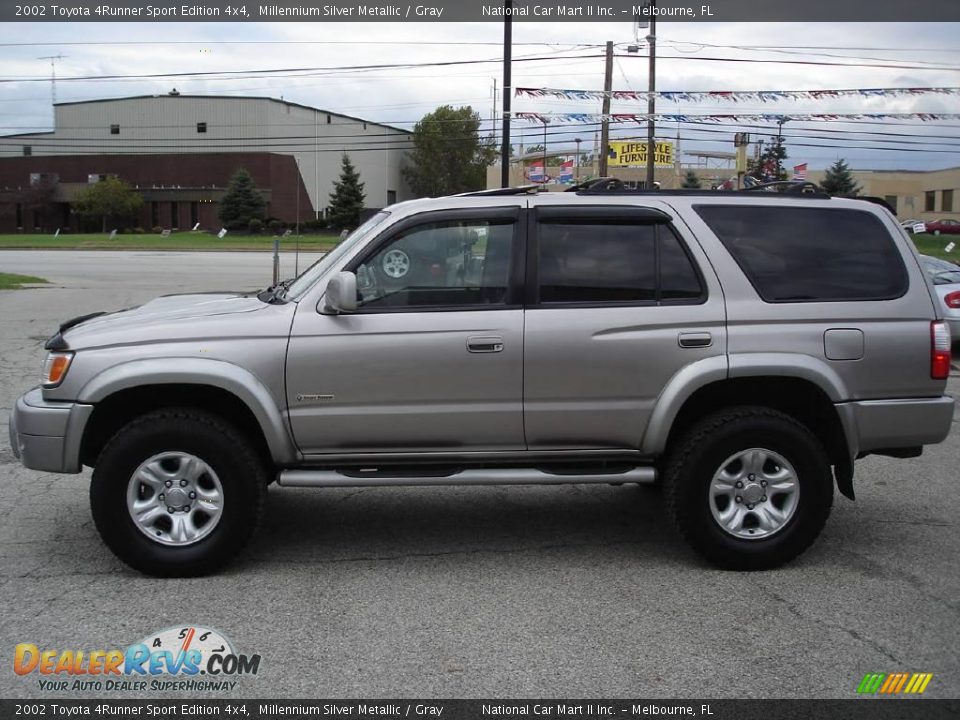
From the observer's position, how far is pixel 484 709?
368 centimetres

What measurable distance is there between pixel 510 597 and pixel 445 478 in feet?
2.28

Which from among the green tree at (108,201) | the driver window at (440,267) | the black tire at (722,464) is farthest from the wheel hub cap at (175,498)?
the green tree at (108,201)

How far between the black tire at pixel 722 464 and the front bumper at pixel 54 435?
10.00 feet

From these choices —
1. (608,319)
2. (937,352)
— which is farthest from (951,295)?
(608,319)

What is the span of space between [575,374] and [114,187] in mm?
76978

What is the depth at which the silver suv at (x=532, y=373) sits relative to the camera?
4.99m

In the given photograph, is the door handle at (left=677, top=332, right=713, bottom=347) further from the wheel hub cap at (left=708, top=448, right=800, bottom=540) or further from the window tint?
the wheel hub cap at (left=708, top=448, right=800, bottom=540)

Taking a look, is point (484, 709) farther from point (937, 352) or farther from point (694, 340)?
point (937, 352)

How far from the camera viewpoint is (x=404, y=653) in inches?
164

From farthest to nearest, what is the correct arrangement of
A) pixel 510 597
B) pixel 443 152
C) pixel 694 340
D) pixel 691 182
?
1. pixel 443 152
2. pixel 691 182
3. pixel 694 340
4. pixel 510 597

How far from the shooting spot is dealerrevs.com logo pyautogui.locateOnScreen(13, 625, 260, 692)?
12.8 feet

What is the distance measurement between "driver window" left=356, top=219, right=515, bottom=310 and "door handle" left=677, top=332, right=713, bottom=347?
0.95 m

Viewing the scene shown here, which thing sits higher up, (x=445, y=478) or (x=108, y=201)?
(x=108, y=201)

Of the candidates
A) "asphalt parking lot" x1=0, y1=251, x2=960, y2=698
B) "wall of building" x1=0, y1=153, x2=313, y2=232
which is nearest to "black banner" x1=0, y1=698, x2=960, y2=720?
"asphalt parking lot" x1=0, y1=251, x2=960, y2=698
